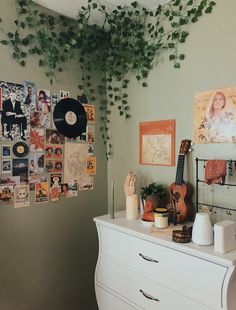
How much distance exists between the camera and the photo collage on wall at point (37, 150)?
68.5 inches

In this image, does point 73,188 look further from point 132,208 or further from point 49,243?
point 132,208

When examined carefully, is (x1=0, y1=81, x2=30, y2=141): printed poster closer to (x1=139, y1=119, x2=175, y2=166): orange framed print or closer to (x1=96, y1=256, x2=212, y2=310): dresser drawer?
(x1=139, y1=119, x2=175, y2=166): orange framed print

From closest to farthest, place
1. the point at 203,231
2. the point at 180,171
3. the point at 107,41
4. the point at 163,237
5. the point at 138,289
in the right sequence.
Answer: the point at 203,231 < the point at 163,237 < the point at 138,289 < the point at 180,171 < the point at 107,41

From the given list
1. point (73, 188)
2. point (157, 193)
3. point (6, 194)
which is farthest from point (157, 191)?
point (6, 194)

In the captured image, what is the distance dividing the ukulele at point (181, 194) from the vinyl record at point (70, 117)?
2.73ft

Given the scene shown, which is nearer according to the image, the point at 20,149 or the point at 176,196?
the point at 176,196

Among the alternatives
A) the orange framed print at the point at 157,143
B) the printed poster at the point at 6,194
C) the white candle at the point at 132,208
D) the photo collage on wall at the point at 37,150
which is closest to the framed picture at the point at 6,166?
the photo collage on wall at the point at 37,150

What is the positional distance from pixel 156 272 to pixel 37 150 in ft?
3.66

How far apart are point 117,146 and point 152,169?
0.43 metres

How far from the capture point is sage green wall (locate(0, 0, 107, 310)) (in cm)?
176

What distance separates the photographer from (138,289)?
156 cm

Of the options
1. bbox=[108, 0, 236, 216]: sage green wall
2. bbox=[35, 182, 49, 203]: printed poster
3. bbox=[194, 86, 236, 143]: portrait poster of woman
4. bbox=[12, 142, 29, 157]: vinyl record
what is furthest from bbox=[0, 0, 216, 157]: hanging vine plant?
bbox=[35, 182, 49, 203]: printed poster

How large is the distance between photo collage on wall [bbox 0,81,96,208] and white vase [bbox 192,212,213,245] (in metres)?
1.06

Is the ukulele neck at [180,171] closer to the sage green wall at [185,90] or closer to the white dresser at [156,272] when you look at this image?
the sage green wall at [185,90]
